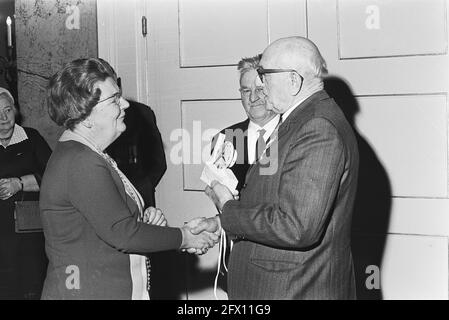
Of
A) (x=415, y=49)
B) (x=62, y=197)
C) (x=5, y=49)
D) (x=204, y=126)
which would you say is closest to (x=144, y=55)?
(x=204, y=126)

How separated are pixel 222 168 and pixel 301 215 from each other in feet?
3.31

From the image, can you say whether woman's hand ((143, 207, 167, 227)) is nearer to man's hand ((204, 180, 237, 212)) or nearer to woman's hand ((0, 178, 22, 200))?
man's hand ((204, 180, 237, 212))

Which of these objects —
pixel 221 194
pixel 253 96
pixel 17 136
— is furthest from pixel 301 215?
pixel 17 136

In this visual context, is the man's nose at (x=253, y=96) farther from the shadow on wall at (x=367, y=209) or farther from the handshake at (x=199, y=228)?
the handshake at (x=199, y=228)

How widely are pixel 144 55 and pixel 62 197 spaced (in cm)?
200

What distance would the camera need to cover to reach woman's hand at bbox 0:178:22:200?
3.68 metres

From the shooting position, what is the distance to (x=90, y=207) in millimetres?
2215

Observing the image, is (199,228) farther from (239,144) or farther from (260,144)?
(239,144)

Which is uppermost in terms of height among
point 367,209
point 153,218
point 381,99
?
point 381,99

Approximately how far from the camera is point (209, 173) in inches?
117

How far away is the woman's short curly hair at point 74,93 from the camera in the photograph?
2.35 m

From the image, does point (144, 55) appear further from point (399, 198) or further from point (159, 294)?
point (399, 198)

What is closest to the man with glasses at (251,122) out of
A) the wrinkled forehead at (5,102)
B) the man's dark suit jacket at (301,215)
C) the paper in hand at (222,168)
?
the paper in hand at (222,168)

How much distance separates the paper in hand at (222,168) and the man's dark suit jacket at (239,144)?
0.34 ft
